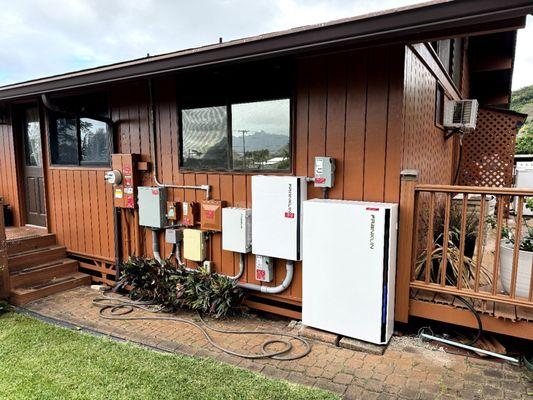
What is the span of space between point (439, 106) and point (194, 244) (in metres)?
3.94

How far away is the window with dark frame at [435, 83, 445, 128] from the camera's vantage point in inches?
191

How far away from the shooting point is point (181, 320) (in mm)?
3691

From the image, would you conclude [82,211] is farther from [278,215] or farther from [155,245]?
[278,215]

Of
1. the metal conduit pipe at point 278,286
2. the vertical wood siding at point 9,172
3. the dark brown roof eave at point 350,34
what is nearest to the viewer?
the dark brown roof eave at point 350,34

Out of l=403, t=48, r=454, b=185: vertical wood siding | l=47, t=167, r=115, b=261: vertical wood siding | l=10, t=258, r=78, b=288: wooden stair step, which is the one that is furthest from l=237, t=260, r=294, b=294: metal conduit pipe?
l=10, t=258, r=78, b=288: wooden stair step

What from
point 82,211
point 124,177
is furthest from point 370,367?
point 82,211

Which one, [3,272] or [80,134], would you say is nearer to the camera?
[3,272]

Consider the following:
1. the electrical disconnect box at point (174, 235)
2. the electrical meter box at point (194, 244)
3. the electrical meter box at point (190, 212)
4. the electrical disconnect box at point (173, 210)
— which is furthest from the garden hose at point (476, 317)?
the electrical disconnect box at point (173, 210)

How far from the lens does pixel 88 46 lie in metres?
20.3

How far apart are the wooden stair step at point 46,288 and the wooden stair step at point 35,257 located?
0.34m

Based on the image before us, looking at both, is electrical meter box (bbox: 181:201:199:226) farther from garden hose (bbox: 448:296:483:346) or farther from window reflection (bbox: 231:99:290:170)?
garden hose (bbox: 448:296:483:346)

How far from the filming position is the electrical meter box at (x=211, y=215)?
388 centimetres

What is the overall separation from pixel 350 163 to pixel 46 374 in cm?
→ 295

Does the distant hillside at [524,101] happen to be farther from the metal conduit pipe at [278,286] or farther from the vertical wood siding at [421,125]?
the metal conduit pipe at [278,286]
